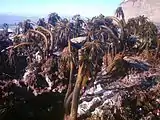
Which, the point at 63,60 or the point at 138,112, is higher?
the point at 63,60

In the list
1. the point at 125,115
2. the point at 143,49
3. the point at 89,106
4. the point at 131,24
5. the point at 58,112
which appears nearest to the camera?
the point at 125,115

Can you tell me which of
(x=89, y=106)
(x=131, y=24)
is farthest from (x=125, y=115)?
(x=131, y=24)

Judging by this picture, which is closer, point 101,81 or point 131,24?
point 101,81

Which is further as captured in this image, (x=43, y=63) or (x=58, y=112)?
(x=43, y=63)

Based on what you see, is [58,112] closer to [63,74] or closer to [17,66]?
[63,74]

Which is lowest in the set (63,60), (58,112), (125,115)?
(58,112)

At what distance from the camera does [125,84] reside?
1178cm

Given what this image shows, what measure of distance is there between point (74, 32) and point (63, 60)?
1033 centimetres

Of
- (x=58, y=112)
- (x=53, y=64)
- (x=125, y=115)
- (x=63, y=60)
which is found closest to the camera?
(x=125, y=115)

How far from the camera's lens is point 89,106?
10.8 metres

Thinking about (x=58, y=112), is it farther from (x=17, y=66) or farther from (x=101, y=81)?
(x=17, y=66)

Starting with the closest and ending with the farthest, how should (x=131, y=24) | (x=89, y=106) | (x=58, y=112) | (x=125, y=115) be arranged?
(x=125, y=115) → (x=89, y=106) → (x=58, y=112) → (x=131, y=24)

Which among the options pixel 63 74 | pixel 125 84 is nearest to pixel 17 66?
pixel 63 74

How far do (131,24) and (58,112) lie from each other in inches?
489
